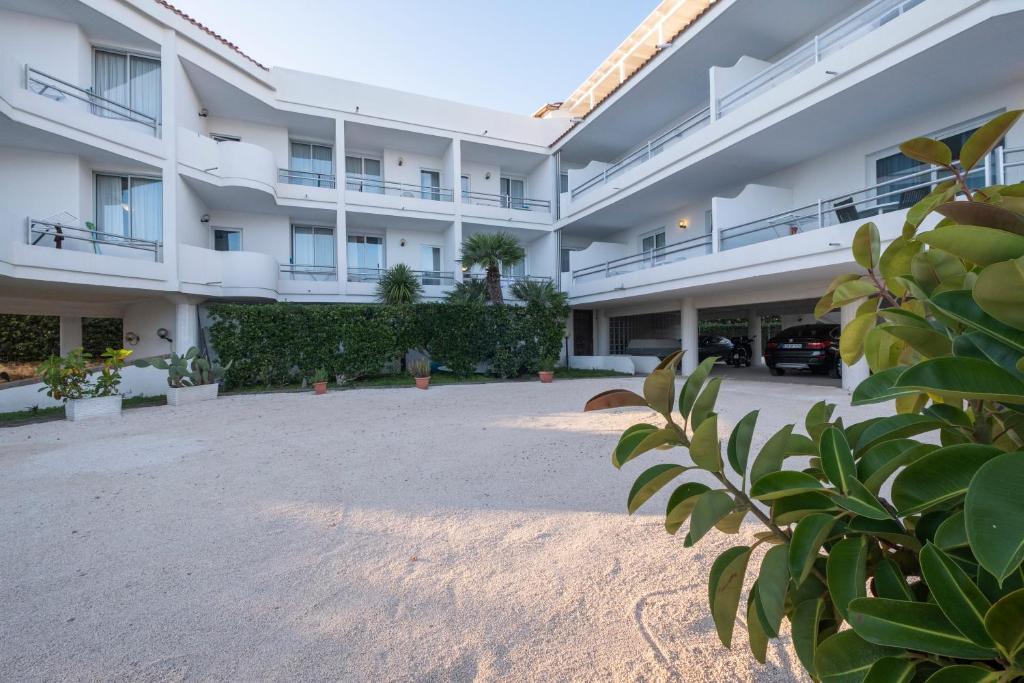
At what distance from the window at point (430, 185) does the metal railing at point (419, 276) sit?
292 cm

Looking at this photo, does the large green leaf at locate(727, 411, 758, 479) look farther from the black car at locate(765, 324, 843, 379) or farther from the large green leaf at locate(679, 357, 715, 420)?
the black car at locate(765, 324, 843, 379)

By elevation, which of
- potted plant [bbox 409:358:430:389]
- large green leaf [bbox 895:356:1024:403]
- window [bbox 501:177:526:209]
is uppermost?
window [bbox 501:177:526:209]

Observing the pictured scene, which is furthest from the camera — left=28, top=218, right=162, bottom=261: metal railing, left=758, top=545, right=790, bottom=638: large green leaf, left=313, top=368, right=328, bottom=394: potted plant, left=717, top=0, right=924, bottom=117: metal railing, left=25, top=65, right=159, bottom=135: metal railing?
left=313, top=368, right=328, bottom=394: potted plant

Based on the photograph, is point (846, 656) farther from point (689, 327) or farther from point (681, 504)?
point (689, 327)

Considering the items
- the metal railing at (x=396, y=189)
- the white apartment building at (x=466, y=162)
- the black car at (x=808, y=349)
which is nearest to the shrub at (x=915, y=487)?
the white apartment building at (x=466, y=162)

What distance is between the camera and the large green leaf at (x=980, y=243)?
698 millimetres

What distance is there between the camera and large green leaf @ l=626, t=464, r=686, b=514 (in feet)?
3.86

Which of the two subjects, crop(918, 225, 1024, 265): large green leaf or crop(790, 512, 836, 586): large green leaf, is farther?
crop(790, 512, 836, 586): large green leaf

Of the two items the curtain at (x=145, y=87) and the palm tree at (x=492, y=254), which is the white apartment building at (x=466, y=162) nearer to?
the curtain at (x=145, y=87)

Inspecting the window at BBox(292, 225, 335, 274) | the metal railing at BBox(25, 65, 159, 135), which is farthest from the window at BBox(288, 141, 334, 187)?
the metal railing at BBox(25, 65, 159, 135)

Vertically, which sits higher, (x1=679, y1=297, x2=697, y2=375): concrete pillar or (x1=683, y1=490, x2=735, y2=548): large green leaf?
(x1=679, y1=297, x2=697, y2=375): concrete pillar

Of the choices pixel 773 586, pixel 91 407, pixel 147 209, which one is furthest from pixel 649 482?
pixel 147 209

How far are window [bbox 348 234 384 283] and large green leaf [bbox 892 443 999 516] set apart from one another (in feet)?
58.0

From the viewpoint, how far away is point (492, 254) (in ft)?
49.7
